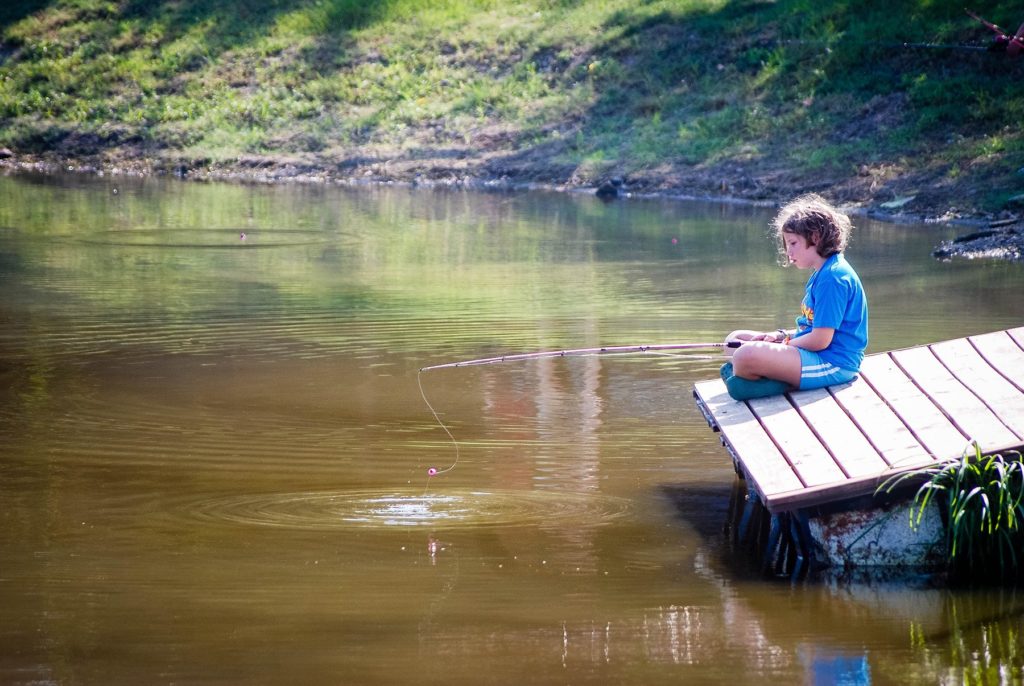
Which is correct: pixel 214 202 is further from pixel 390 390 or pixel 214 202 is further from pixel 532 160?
pixel 390 390

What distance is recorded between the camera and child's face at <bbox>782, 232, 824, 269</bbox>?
20.4 feet

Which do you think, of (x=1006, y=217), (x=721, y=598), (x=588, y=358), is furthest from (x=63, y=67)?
(x=721, y=598)

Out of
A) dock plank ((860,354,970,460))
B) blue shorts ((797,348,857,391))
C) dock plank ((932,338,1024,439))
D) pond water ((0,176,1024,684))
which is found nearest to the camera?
pond water ((0,176,1024,684))

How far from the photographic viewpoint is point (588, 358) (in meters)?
9.97

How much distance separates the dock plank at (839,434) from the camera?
554 centimetres

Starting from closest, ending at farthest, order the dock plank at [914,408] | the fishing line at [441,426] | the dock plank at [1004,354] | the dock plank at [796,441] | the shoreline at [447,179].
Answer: the dock plank at [796,441] < the dock plank at [914,408] < the dock plank at [1004,354] < the fishing line at [441,426] < the shoreline at [447,179]

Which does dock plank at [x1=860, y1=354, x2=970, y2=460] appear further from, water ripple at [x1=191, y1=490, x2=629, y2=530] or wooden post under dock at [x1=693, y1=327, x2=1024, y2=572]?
water ripple at [x1=191, y1=490, x2=629, y2=530]

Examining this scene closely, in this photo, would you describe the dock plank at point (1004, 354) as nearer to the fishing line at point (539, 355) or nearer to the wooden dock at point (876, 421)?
the wooden dock at point (876, 421)

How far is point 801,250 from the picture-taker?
6258 millimetres

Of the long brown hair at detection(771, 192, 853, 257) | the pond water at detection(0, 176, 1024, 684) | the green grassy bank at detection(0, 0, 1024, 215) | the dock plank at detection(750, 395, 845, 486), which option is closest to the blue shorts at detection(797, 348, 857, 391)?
the dock plank at detection(750, 395, 845, 486)

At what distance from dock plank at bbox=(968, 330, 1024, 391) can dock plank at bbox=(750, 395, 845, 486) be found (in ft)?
3.50

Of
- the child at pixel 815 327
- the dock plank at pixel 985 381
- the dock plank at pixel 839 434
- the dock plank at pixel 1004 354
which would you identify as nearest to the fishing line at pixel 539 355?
the child at pixel 815 327

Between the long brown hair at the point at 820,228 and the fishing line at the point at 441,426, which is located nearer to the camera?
the long brown hair at the point at 820,228

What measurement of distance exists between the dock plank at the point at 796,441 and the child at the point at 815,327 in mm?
122
